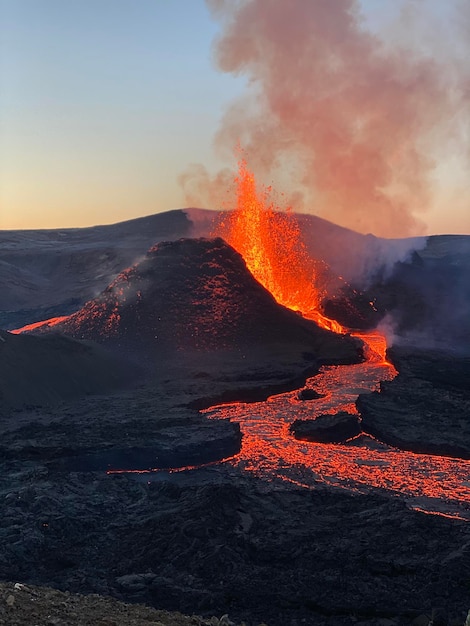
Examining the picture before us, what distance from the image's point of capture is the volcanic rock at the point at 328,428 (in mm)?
15672

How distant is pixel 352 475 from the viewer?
509 inches

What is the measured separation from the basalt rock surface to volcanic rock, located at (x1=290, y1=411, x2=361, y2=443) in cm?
54

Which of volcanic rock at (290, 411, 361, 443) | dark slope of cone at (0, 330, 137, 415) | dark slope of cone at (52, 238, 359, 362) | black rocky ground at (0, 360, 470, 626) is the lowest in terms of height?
black rocky ground at (0, 360, 470, 626)

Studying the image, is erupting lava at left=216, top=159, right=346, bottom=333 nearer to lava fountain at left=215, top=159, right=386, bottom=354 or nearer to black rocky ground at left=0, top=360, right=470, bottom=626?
lava fountain at left=215, top=159, right=386, bottom=354

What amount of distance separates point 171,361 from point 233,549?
1423cm

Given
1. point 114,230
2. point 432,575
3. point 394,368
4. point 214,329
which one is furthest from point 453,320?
point 114,230

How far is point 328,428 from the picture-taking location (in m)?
15.8

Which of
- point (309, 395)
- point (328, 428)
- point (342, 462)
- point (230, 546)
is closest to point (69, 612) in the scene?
point (230, 546)

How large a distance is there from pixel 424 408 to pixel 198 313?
10841mm

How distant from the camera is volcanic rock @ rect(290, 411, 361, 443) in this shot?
1567 cm

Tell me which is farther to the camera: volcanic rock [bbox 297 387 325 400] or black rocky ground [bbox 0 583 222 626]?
volcanic rock [bbox 297 387 325 400]

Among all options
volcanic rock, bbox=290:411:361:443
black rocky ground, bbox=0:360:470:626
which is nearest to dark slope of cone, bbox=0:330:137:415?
black rocky ground, bbox=0:360:470:626

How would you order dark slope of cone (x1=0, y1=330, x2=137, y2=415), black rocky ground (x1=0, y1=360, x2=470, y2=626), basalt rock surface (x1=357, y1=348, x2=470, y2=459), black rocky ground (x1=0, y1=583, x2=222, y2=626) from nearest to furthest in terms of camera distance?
1. black rocky ground (x1=0, y1=583, x2=222, y2=626)
2. black rocky ground (x1=0, y1=360, x2=470, y2=626)
3. basalt rock surface (x1=357, y1=348, x2=470, y2=459)
4. dark slope of cone (x1=0, y1=330, x2=137, y2=415)

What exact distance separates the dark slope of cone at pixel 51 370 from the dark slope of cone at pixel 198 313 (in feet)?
8.77
